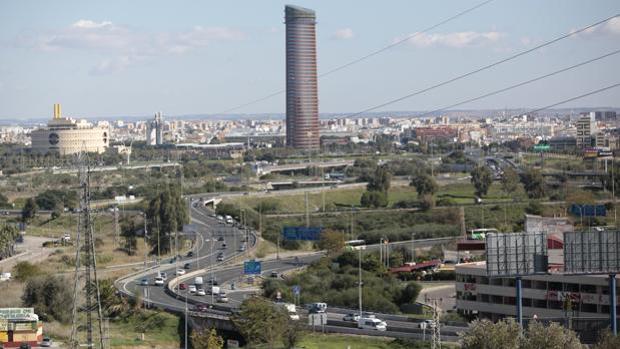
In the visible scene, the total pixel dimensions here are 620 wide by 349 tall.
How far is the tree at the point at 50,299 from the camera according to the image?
2936 cm

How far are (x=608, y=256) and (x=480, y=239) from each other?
19.7m

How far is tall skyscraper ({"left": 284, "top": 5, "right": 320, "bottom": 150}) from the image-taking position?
132375 millimetres

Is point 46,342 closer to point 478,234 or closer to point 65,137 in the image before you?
point 478,234

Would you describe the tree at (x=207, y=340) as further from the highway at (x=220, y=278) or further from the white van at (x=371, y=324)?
the white van at (x=371, y=324)

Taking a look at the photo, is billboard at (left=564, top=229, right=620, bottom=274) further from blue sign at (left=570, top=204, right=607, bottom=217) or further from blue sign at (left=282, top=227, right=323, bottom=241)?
blue sign at (left=570, top=204, right=607, bottom=217)

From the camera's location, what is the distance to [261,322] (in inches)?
993

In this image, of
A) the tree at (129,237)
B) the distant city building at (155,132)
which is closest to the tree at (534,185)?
the tree at (129,237)

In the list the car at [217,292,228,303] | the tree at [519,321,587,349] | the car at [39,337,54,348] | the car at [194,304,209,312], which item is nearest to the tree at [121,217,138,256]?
the car at [217,292,228,303]

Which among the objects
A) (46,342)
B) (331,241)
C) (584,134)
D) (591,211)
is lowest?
(46,342)

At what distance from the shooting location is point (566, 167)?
241 ft

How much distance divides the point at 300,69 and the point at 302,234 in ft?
306

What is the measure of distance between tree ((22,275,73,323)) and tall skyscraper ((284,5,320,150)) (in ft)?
332

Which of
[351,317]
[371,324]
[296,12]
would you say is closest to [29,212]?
[351,317]

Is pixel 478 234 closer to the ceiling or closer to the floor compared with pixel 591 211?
closer to the floor
